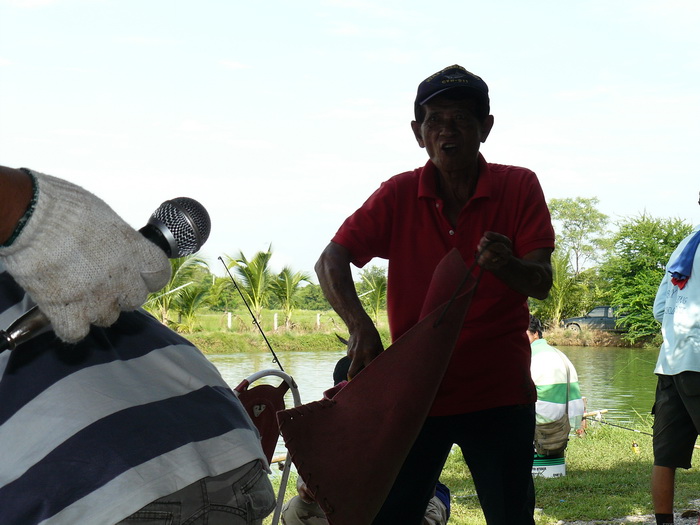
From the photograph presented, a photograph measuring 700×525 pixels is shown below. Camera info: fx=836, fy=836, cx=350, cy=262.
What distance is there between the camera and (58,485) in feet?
4.17

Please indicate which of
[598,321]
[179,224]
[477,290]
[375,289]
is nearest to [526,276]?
[477,290]

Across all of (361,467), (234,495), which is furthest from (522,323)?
(234,495)

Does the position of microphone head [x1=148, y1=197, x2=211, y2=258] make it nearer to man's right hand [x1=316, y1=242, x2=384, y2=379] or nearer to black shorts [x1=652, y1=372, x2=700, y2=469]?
man's right hand [x1=316, y1=242, x2=384, y2=379]

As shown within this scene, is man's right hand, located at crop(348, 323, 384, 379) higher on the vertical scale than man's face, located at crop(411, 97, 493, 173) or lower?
lower

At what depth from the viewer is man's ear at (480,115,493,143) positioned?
9.87 feet

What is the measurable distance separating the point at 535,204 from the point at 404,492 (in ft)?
3.52

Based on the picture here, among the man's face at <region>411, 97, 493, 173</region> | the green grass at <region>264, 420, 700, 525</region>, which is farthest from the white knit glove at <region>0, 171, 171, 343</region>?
the green grass at <region>264, 420, 700, 525</region>

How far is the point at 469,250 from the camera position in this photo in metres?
2.85

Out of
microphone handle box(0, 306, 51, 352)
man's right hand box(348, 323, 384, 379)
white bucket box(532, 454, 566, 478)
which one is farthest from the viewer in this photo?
white bucket box(532, 454, 566, 478)

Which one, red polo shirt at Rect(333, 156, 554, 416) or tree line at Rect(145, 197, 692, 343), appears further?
tree line at Rect(145, 197, 692, 343)

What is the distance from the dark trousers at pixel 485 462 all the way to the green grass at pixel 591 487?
2.47 m

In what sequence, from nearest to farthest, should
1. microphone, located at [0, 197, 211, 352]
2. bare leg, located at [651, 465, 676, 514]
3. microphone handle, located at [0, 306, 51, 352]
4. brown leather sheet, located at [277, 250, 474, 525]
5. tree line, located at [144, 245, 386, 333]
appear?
1. microphone handle, located at [0, 306, 51, 352]
2. microphone, located at [0, 197, 211, 352]
3. brown leather sheet, located at [277, 250, 474, 525]
4. bare leg, located at [651, 465, 676, 514]
5. tree line, located at [144, 245, 386, 333]

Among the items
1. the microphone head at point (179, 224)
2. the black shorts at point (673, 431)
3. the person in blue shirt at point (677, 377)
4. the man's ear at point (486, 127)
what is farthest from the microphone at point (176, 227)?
the black shorts at point (673, 431)

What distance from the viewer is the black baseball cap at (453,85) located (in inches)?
112
